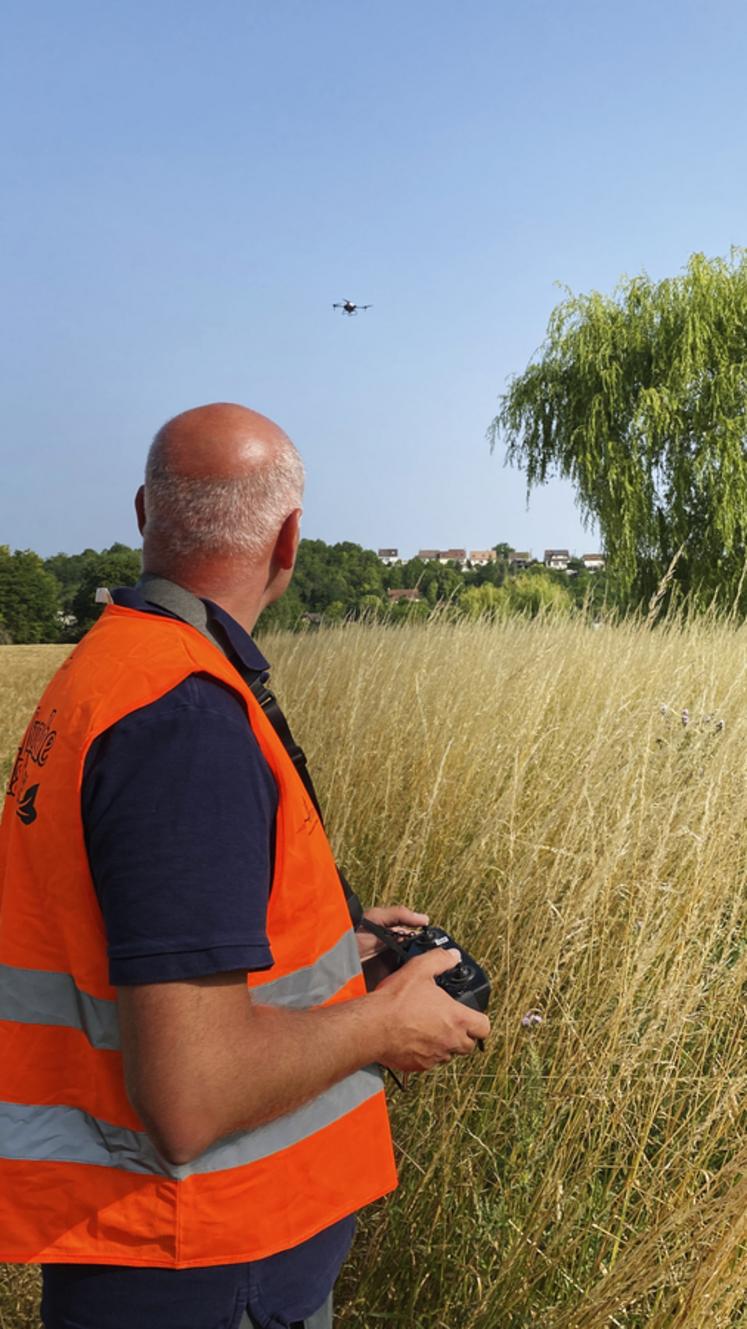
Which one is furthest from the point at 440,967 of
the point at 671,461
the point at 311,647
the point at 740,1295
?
the point at 671,461

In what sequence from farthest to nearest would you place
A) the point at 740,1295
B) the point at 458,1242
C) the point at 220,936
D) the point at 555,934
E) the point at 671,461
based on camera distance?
the point at 671,461, the point at 555,934, the point at 458,1242, the point at 740,1295, the point at 220,936

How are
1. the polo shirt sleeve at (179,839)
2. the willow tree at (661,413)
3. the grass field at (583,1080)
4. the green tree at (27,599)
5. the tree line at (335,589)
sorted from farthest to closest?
the green tree at (27,599) → the willow tree at (661,413) → the tree line at (335,589) → the grass field at (583,1080) → the polo shirt sleeve at (179,839)

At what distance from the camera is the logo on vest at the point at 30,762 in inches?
45.9

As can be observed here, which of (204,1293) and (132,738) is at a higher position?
(132,738)

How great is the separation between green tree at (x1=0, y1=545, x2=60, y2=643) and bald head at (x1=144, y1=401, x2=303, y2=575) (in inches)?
1978

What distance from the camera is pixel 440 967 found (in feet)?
4.52

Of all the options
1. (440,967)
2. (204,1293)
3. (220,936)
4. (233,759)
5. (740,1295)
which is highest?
(233,759)

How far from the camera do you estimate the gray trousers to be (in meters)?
1.19

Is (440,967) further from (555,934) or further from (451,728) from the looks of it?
(451,728)

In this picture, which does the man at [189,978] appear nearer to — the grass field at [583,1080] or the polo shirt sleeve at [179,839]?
the polo shirt sleeve at [179,839]

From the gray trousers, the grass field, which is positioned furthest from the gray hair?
the grass field

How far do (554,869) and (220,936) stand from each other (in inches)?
64.8

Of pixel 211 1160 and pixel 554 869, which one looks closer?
pixel 211 1160

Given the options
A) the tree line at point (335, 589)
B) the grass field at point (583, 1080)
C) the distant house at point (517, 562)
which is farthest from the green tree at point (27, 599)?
the grass field at point (583, 1080)
